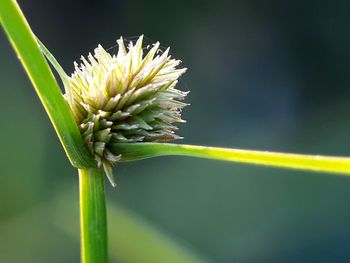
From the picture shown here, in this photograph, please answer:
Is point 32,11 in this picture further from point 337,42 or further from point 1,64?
point 337,42

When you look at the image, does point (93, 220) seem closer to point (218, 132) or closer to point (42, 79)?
point (42, 79)

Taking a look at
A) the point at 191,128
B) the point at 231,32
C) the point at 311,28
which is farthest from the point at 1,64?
the point at 311,28

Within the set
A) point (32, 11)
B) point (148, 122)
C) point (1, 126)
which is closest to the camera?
point (148, 122)

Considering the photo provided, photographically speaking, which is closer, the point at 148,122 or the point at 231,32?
the point at 148,122

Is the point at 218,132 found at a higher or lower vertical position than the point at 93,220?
lower

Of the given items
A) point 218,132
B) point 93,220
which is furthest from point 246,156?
point 218,132

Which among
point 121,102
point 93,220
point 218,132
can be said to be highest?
point 121,102

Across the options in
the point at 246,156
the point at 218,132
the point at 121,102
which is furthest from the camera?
the point at 218,132
